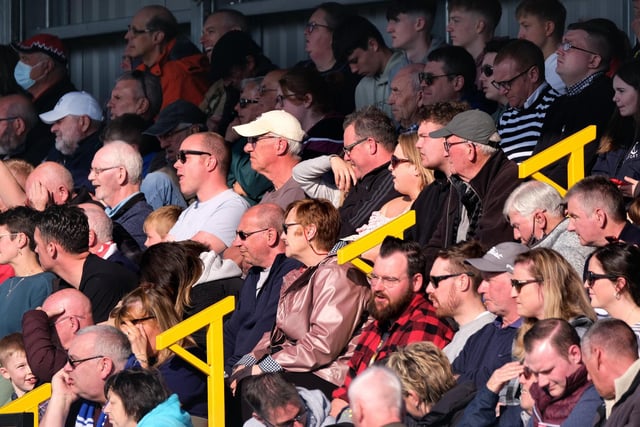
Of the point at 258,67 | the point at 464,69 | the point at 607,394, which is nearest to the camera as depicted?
the point at 607,394

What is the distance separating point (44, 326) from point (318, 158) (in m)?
2.19

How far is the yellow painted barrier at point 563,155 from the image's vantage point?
814 centimetres

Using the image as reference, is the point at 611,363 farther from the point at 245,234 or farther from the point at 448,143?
the point at 245,234

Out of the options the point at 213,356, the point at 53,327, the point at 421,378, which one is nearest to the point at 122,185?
the point at 53,327

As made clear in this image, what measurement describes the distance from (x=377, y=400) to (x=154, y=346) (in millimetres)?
2984

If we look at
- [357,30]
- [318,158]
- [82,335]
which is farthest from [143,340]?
[357,30]

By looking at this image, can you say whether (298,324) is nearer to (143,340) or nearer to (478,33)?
(143,340)

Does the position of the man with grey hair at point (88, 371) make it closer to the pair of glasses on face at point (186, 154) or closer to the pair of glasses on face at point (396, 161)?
the pair of glasses on face at point (396, 161)

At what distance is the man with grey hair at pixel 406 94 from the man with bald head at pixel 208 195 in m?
1.30

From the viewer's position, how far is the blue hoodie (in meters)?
7.25

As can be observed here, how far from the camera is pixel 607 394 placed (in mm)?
6340

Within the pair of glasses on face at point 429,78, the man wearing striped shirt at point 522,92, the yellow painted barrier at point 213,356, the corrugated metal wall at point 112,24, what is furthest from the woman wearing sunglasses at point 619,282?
the corrugated metal wall at point 112,24

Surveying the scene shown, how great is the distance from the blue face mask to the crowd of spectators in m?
1.73

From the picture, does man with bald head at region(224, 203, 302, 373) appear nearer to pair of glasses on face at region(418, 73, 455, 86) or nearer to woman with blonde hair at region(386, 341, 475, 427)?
pair of glasses on face at region(418, 73, 455, 86)
